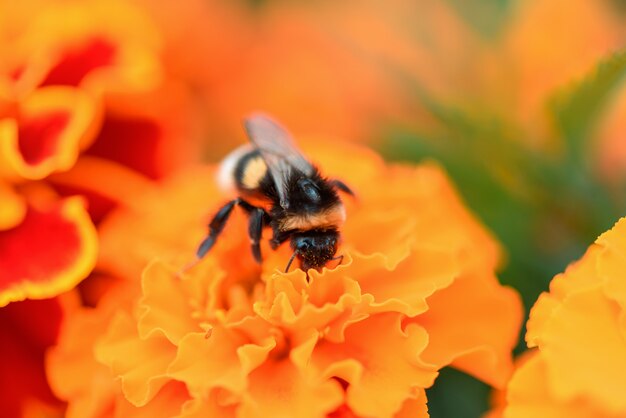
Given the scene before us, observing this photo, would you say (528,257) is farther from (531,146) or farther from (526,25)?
(526,25)

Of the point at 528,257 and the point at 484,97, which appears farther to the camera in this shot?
the point at 484,97

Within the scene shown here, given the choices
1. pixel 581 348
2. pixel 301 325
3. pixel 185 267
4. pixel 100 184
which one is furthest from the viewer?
pixel 100 184

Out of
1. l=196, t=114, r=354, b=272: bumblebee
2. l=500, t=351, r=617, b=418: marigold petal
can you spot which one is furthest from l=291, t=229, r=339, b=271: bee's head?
l=500, t=351, r=617, b=418: marigold petal

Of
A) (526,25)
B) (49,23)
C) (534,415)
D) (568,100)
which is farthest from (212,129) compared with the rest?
(534,415)

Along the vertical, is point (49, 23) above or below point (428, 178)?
below

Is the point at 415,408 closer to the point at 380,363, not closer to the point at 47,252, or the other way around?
the point at 380,363

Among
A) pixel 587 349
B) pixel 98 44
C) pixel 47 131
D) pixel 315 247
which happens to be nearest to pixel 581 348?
A: pixel 587 349

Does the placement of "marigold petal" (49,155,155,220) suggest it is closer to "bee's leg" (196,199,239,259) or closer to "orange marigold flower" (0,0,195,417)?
"orange marigold flower" (0,0,195,417)
